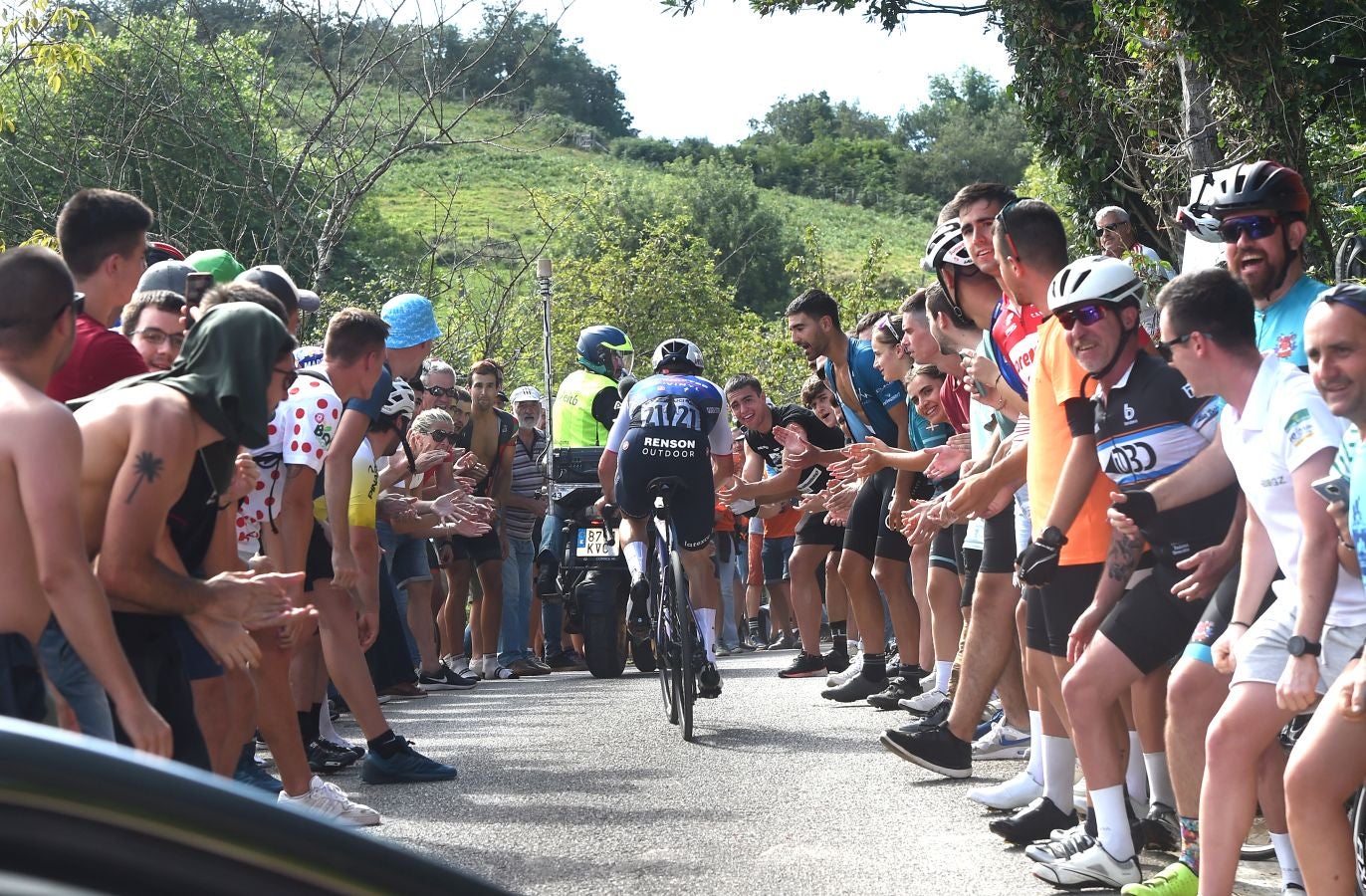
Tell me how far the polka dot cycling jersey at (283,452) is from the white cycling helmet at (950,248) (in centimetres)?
281

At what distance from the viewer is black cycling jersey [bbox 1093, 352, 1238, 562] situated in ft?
18.0

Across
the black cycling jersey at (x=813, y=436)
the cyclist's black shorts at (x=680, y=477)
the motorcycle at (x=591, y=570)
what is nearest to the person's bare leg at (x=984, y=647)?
the cyclist's black shorts at (x=680, y=477)

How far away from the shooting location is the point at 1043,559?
19.3ft

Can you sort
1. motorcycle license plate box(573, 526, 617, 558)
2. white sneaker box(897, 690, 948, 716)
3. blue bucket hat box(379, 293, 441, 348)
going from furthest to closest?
motorcycle license plate box(573, 526, 617, 558) < white sneaker box(897, 690, 948, 716) < blue bucket hat box(379, 293, 441, 348)

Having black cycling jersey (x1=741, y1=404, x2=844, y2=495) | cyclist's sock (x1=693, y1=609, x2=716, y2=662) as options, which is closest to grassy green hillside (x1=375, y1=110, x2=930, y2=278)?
black cycling jersey (x1=741, y1=404, x2=844, y2=495)

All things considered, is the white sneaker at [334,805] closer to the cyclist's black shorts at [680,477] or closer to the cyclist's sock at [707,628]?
the cyclist's sock at [707,628]

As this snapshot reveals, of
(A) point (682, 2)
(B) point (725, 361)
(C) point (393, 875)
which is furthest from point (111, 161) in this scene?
(B) point (725, 361)

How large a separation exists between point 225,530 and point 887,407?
632 centimetres

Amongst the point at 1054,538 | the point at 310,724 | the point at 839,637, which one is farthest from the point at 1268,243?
the point at 839,637

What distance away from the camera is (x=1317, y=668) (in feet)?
14.4

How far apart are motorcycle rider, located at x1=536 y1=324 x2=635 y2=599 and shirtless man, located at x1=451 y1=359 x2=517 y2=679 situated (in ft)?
1.91

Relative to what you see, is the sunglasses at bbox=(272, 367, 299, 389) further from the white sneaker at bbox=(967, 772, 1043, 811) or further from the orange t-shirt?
the white sneaker at bbox=(967, 772, 1043, 811)

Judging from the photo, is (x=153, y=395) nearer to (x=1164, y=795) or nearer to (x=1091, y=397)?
(x=1091, y=397)

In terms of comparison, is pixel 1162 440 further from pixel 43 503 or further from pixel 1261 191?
pixel 43 503
